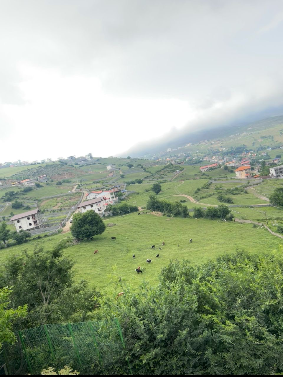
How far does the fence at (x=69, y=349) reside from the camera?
399 inches

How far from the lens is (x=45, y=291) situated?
58.7 ft

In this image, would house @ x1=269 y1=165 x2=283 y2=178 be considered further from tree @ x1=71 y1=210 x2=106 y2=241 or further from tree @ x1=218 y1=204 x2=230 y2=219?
tree @ x1=71 y1=210 x2=106 y2=241

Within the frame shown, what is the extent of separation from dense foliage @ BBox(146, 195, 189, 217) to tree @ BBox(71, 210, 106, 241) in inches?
1113

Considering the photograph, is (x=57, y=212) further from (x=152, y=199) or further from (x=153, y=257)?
(x=153, y=257)

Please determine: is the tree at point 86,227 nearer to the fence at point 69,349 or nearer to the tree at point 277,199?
the fence at point 69,349

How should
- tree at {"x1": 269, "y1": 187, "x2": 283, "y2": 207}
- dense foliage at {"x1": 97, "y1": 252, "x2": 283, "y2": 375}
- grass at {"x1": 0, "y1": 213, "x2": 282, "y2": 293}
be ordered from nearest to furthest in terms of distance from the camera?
1. dense foliage at {"x1": 97, "y1": 252, "x2": 283, "y2": 375}
2. grass at {"x1": 0, "y1": 213, "x2": 282, "y2": 293}
3. tree at {"x1": 269, "y1": 187, "x2": 283, "y2": 207}

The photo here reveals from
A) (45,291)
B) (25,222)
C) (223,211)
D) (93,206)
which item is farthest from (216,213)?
(25,222)

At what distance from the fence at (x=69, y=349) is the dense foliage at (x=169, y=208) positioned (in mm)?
66481

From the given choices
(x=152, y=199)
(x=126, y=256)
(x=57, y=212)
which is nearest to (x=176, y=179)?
(x=152, y=199)

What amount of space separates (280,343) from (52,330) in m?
11.8

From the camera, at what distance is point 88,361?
1074 centimetres

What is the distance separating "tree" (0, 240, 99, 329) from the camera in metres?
14.7

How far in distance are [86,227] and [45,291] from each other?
133ft

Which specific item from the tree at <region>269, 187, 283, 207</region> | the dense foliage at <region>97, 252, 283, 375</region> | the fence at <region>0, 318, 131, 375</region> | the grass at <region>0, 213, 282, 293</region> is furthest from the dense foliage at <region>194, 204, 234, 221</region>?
the fence at <region>0, 318, 131, 375</region>
